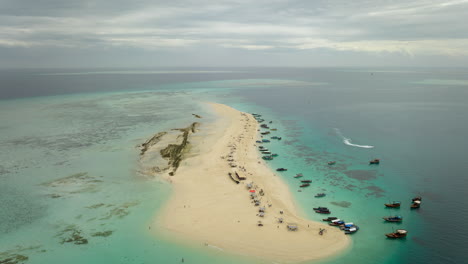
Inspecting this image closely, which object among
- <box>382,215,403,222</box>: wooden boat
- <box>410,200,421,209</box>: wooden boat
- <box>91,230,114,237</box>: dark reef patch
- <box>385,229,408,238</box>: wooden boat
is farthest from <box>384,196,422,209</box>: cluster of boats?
<box>91,230,114,237</box>: dark reef patch

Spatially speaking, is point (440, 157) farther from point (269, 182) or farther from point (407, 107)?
point (407, 107)

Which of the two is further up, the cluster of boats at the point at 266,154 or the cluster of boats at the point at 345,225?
the cluster of boats at the point at 266,154

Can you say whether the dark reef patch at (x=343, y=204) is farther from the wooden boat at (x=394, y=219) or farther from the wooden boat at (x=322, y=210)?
the wooden boat at (x=394, y=219)

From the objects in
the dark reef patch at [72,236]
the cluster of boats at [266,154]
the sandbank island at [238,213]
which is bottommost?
the dark reef patch at [72,236]

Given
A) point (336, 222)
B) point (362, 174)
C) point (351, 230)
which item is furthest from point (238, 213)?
point (362, 174)

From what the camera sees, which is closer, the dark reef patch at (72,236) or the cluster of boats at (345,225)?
the dark reef patch at (72,236)

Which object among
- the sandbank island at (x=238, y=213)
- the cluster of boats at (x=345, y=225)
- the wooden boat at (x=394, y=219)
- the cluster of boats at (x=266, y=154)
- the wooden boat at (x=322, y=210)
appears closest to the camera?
the sandbank island at (x=238, y=213)

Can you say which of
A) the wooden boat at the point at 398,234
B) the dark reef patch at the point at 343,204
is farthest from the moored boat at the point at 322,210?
the wooden boat at the point at 398,234

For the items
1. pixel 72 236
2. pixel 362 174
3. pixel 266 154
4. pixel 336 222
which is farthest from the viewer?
pixel 266 154

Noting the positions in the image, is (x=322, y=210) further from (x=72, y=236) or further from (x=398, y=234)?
(x=72, y=236)
